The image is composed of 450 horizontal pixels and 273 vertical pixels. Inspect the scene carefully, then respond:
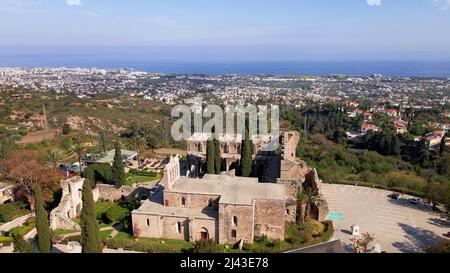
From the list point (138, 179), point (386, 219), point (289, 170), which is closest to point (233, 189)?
point (289, 170)

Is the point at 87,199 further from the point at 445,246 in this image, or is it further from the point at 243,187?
the point at 445,246

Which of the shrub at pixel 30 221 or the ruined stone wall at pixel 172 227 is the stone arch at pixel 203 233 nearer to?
the ruined stone wall at pixel 172 227

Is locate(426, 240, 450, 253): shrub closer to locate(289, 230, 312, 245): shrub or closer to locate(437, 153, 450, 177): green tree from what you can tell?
locate(289, 230, 312, 245): shrub

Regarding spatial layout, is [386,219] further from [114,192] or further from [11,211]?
[11,211]

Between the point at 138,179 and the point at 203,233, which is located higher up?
the point at 203,233

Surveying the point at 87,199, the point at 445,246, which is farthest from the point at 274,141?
the point at 87,199
